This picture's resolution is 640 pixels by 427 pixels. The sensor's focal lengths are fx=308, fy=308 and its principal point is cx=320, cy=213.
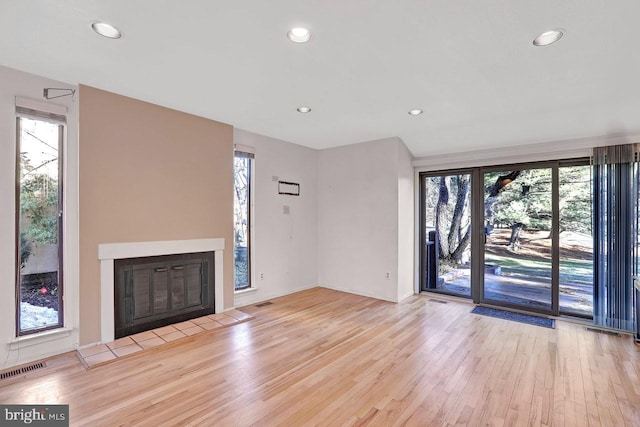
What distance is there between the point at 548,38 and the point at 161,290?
4218mm

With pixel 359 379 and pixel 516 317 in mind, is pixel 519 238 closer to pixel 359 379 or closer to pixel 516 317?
pixel 516 317

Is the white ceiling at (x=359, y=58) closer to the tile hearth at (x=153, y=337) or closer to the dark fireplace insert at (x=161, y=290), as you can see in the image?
the dark fireplace insert at (x=161, y=290)

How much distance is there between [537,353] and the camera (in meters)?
3.03

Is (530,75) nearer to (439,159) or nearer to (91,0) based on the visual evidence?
(439,159)

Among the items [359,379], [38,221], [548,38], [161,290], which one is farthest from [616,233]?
[38,221]

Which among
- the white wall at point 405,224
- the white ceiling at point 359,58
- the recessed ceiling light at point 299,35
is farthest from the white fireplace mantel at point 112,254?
the white wall at point 405,224

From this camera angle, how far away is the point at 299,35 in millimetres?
2109

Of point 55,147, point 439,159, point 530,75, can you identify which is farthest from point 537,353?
point 55,147

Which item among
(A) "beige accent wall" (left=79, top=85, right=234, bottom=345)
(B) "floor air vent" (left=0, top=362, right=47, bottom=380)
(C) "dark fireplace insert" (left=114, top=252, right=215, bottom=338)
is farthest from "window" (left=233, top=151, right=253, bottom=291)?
(B) "floor air vent" (left=0, top=362, right=47, bottom=380)

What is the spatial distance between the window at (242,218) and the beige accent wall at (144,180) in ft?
0.90

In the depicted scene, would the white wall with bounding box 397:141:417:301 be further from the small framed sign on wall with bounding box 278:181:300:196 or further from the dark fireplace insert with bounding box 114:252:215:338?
the dark fireplace insert with bounding box 114:252:215:338

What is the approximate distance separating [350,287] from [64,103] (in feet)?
14.5

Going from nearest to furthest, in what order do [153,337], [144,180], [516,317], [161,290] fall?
[153,337]
[144,180]
[161,290]
[516,317]

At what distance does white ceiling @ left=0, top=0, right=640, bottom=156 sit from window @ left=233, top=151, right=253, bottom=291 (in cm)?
88
